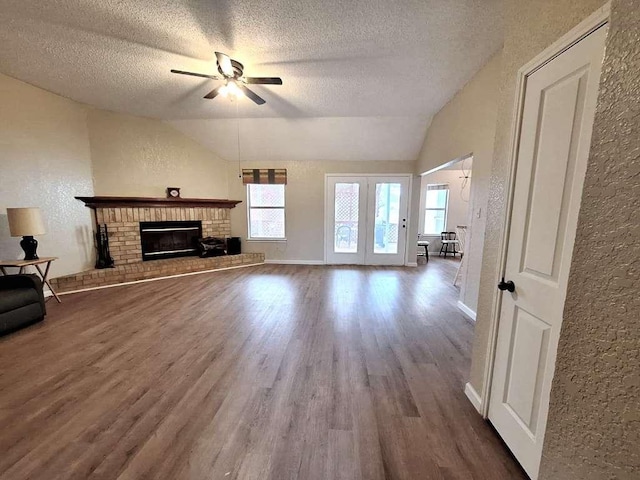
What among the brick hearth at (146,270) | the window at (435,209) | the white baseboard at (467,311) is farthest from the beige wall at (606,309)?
the window at (435,209)

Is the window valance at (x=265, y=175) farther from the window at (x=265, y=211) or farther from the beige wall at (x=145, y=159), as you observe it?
the beige wall at (x=145, y=159)

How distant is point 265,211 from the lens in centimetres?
604

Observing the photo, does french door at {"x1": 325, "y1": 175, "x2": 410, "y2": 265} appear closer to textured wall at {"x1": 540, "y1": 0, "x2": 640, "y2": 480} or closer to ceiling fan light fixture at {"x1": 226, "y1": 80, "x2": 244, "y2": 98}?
ceiling fan light fixture at {"x1": 226, "y1": 80, "x2": 244, "y2": 98}

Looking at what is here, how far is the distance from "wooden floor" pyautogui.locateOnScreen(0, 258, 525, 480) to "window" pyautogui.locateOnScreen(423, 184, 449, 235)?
15.0 feet

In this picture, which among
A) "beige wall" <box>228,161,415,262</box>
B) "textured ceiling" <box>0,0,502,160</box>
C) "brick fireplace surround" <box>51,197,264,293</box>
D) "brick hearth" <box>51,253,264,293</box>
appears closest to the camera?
"textured ceiling" <box>0,0,502,160</box>

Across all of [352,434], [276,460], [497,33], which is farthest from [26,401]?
[497,33]

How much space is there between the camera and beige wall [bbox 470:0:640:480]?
67cm

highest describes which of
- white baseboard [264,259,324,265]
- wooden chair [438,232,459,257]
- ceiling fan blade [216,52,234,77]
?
ceiling fan blade [216,52,234,77]

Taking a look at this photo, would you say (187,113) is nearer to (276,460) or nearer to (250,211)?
(250,211)

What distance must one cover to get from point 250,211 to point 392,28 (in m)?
4.63

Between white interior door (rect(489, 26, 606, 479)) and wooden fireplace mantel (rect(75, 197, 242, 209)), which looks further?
wooden fireplace mantel (rect(75, 197, 242, 209))

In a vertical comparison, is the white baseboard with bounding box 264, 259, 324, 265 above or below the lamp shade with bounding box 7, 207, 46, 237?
below

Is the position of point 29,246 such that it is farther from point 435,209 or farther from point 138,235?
point 435,209

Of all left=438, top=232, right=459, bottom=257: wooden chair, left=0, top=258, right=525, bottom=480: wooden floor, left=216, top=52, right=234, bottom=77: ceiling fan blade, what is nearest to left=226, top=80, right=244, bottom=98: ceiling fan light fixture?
left=216, top=52, right=234, bottom=77: ceiling fan blade
